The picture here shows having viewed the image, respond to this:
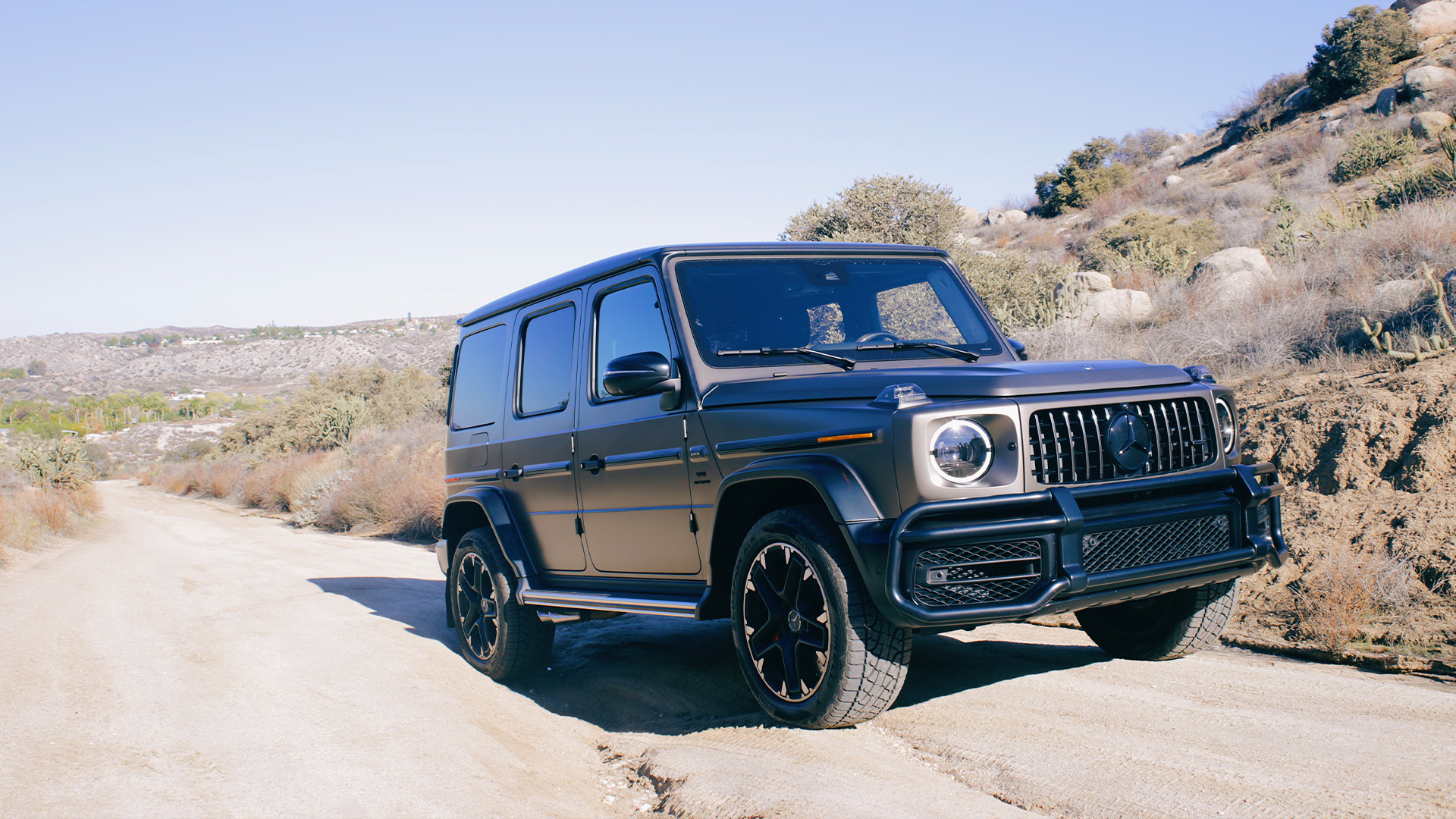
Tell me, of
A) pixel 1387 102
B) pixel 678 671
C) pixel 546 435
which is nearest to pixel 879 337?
pixel 546 435

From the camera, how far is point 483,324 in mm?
6695

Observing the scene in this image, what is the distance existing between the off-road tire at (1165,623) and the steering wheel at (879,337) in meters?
1.70

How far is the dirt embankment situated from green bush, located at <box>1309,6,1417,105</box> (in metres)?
26.4

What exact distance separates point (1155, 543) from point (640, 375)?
2147 millimetres

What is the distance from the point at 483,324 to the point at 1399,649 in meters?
5.50

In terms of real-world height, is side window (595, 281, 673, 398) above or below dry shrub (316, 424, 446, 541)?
above

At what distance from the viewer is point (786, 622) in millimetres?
3963

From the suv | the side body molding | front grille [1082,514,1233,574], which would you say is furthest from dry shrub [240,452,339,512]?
front grille [1082,514,1233,574]

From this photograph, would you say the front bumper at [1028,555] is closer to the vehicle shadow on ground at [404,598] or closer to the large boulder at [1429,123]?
the vehicle shadow on ground at [404,598]

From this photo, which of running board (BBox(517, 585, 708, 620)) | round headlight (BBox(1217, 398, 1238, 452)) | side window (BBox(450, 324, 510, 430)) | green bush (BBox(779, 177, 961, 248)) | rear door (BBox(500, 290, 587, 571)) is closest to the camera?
round headlight (BBox(1217, 398, 1238, 452))

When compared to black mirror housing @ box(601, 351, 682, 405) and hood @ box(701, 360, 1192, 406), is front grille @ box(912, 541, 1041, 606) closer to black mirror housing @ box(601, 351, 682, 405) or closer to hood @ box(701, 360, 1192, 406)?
hood @ box(701, 360, 1192, 406)

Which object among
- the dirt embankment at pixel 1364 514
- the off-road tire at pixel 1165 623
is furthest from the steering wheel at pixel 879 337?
the dirt embankment at pixel 1364 514

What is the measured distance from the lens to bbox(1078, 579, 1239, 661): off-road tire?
4.57 m

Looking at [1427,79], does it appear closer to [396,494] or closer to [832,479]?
[396,494]
